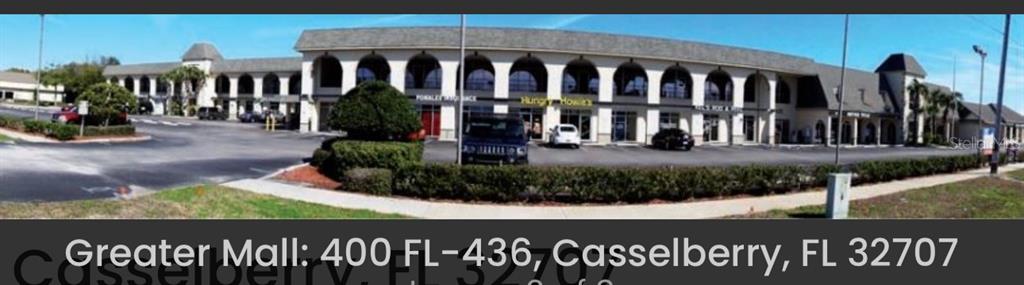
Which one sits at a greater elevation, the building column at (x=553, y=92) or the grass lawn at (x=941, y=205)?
the building column at (x=553, y=92)

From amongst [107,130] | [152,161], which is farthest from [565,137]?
[107,130]

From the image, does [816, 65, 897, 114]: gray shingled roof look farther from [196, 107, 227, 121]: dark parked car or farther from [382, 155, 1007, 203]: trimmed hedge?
[196, 107, 227, 121]: dark parked car

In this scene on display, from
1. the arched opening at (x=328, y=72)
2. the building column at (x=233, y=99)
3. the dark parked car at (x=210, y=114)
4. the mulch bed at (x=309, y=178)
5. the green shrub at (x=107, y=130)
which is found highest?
the arched opening at (x=328, y=72)

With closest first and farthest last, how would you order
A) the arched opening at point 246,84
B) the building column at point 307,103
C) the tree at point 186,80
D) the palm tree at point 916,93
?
the building column at point 307,103 → the arched opening at point 246,84 → the tree at point 186,80 → the palm tree at point 916,93

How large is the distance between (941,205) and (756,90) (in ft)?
77.0

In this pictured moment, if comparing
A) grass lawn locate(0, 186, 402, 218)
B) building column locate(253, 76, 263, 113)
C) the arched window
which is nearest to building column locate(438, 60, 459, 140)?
the arched window

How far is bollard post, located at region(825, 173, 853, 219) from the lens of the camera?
26.9ft

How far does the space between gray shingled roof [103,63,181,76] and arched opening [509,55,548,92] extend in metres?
20.9

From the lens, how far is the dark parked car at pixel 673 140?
26.5 m

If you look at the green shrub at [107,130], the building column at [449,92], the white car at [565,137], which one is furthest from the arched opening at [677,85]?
the green shrub at [107,130]

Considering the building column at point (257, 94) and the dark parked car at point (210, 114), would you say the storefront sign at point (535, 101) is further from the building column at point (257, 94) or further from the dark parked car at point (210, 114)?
the dark parked car at point (210, 114)

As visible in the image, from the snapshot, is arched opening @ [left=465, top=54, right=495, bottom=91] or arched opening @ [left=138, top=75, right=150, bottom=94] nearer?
arched opening @ [left=465, top=54, right=495, bottom=91]

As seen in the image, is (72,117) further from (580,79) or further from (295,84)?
(580,79)

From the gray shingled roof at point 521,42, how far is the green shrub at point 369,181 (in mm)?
17679
